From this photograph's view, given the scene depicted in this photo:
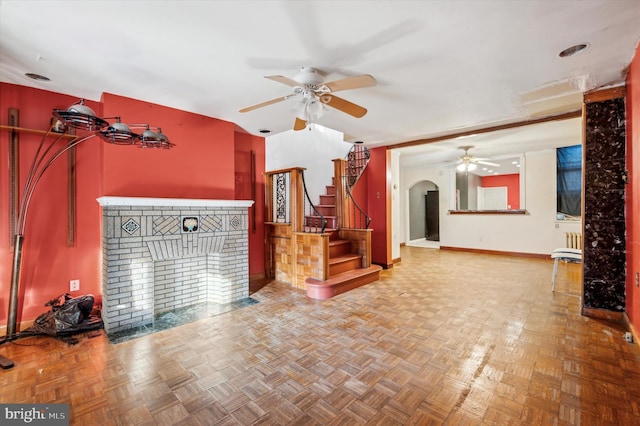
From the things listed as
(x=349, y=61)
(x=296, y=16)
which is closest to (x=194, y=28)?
(x=296, y=16)

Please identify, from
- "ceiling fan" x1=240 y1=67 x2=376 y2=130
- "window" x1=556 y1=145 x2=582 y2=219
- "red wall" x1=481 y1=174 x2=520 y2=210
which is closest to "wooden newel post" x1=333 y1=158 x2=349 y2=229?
"ceiling fan" x1=240 y1=67 x2=376 y2=130

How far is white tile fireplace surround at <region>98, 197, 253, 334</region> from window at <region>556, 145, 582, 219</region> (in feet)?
22.4

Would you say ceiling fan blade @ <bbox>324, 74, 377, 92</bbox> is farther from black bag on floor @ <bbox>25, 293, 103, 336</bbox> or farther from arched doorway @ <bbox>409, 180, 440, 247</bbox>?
arched doorway @ <bbox>409, 180, 440, 247</bbox>

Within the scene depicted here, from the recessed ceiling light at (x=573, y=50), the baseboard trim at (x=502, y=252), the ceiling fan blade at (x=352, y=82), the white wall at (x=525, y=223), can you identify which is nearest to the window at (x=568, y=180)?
the white wall at (x=525, y=223)

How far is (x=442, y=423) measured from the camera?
159 centimetres

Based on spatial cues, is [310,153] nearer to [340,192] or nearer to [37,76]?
[340,192]

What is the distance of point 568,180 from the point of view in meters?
6.07

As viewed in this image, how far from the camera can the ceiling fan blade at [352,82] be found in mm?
2107

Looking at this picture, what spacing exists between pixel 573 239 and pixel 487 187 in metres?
4.24

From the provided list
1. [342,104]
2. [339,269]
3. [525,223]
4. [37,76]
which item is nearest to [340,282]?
[339,269]

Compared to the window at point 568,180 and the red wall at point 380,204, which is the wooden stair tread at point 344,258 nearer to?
the red wall at point 380,204

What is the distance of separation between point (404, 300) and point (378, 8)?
3252mm

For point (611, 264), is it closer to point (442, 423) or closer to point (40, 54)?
point (442, 423)

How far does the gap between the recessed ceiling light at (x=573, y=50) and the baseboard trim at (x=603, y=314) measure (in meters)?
2.71
